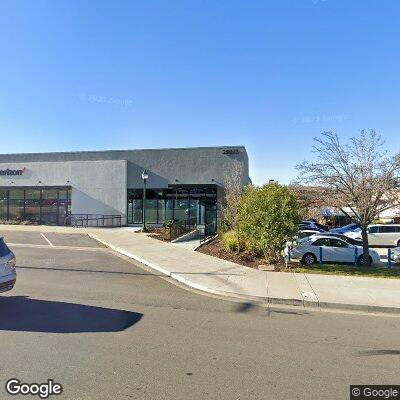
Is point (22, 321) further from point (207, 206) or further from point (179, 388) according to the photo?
point (207, 206)

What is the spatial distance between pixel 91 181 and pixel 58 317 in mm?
26144

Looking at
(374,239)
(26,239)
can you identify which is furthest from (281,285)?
(374,239)

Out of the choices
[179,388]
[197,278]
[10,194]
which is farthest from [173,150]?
[179,388]

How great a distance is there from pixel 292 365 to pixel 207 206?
24.9 metres

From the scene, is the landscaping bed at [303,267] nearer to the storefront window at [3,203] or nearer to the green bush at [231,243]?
the green bush at [231,243]

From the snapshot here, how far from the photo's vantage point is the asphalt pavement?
4320 millimetres

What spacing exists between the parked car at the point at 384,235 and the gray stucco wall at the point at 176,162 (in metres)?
10.4

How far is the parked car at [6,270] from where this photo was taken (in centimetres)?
713

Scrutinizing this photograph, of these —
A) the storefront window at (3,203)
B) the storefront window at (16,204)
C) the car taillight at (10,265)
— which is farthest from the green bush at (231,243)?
the storefront window at (3,203)

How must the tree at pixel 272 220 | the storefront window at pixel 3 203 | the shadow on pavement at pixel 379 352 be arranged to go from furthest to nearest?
the storefront window at pixel 3 203, the tree at pixel 272 220, the shadow on pavement at pixel 379 352

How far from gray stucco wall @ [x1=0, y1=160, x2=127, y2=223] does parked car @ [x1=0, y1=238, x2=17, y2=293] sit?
2407 cm

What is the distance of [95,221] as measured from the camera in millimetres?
31469

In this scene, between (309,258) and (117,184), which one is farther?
(117,184)

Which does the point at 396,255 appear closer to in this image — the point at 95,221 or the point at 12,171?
the point at 95,221
